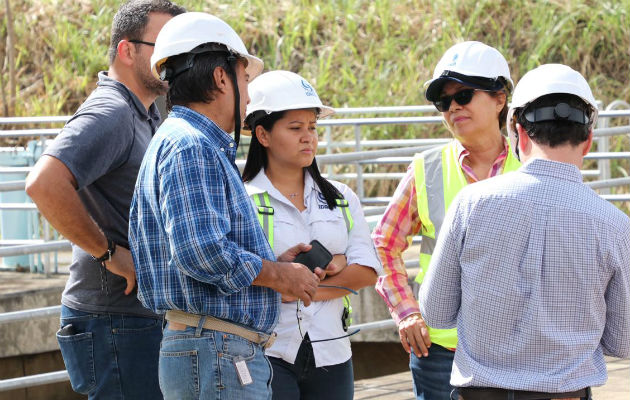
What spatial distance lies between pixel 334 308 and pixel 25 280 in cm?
558

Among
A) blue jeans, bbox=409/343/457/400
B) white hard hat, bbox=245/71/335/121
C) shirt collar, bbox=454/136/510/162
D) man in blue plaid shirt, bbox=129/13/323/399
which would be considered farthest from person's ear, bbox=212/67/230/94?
blue jeans, bbox=409/343/457/400

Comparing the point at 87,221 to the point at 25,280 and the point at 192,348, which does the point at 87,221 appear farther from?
the point at 25,280

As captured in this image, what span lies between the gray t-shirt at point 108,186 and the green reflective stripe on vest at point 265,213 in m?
0.43

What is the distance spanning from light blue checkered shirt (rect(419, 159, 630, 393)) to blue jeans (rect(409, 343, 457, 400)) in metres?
0.82

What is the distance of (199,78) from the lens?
324 centimetres

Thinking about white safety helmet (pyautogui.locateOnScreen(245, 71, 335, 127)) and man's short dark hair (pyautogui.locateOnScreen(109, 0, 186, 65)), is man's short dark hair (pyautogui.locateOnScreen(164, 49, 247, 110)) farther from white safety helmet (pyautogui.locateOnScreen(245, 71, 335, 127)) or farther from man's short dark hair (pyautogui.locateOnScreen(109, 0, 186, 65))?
man's short dark hair (pyautogui.locateOnScreen(109, 0, 186, 65))

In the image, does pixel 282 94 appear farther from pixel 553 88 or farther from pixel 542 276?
pixel 542 276

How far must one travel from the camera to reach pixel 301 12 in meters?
15.4

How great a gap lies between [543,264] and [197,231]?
36.2 inches

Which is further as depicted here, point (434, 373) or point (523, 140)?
point (434, 373)

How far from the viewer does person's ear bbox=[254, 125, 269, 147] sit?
396cm

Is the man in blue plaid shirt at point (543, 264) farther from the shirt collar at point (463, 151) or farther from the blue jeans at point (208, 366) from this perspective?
the shirt collar at point (463, 151)

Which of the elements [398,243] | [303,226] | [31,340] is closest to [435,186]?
[398,243]

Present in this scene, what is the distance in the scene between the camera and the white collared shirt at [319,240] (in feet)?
12.3
